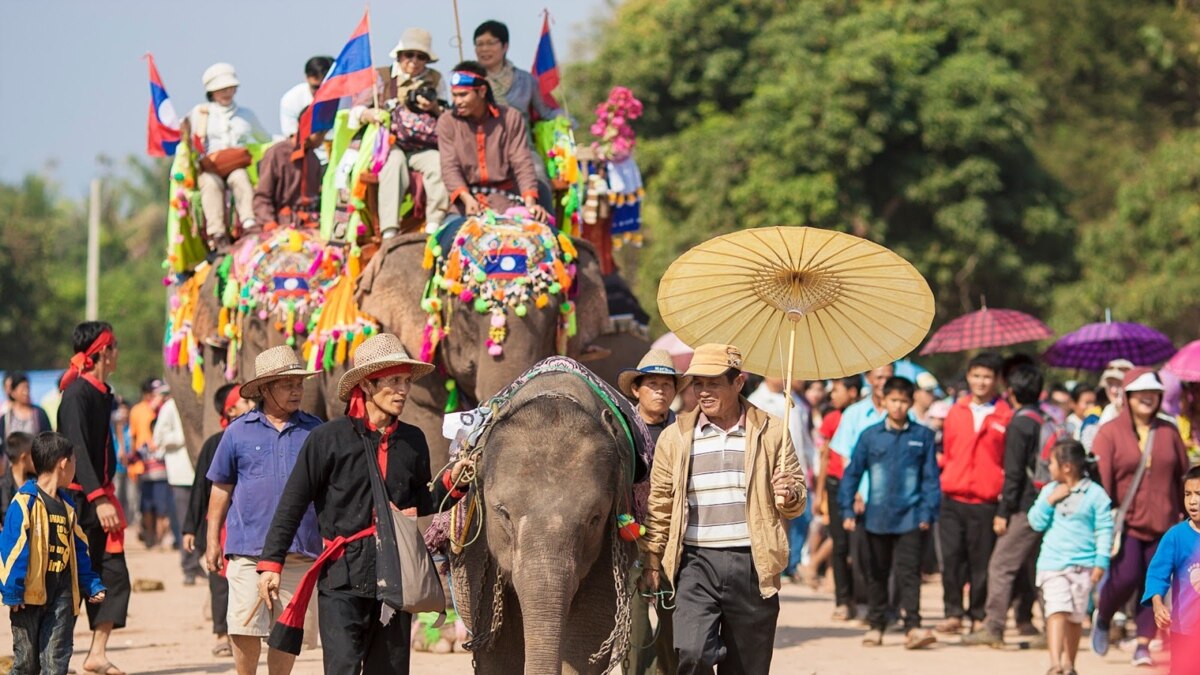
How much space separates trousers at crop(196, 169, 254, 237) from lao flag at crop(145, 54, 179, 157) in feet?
2.57

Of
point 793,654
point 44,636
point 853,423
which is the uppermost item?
point 853,423

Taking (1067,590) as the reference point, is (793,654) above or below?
below

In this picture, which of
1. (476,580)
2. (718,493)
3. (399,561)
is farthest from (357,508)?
(718,493)

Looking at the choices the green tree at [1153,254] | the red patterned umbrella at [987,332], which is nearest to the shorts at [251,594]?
the red patterned umbrella at [987,332]

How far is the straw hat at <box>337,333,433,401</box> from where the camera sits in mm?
8102

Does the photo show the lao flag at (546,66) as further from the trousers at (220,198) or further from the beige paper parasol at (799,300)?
the beige paper parasol at (799,300)

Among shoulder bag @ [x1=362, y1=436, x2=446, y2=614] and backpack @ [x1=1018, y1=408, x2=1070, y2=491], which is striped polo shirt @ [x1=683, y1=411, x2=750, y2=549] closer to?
shoulder bag @ [x1=362, y1=436, x2=446, y2=614]

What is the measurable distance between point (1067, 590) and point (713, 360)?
15.3ft

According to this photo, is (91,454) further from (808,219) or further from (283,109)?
(808,219)

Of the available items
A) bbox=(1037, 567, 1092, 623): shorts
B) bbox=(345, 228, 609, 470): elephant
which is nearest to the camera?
bbox=(345, 228, 609, 470): elephant

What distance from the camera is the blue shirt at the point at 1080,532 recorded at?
1192cm

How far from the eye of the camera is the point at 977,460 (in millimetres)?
14078

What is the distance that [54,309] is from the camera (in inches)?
1907

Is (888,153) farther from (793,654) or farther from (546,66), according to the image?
(793,654)
